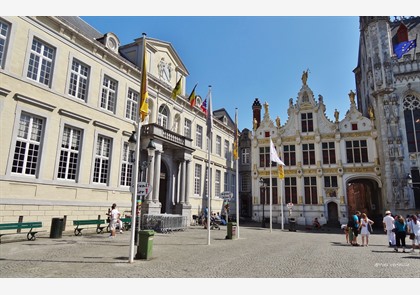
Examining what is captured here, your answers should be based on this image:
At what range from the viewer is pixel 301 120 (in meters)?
33.1

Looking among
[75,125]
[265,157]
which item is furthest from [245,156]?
[75,125]

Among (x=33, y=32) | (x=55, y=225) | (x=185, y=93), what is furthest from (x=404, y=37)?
(x=55, y=225)

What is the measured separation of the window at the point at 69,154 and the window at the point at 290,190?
23830 mm

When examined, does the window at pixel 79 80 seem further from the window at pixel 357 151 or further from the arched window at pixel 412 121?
the arched window at pixel 412 121

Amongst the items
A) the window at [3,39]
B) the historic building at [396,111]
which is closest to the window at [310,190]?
the historic building at [396,111]

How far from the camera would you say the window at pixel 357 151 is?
2978 centimetres

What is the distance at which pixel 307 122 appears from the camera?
32781mm

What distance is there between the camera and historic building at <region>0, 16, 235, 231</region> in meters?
13.3

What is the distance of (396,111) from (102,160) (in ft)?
95.2

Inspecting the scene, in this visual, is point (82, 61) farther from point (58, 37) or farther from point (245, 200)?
point (245, 200)

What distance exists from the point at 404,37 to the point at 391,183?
46.5ft

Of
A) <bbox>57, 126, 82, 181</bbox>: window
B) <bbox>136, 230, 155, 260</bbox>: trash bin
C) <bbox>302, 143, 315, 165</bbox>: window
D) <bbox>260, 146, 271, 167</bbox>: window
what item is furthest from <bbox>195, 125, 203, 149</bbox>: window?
<bbox>136, 230, 155, 260</bbox>: trash bin

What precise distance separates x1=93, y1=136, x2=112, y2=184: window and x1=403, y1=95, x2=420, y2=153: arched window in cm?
2878

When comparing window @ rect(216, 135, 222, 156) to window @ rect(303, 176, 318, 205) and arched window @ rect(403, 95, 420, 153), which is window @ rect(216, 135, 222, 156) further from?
arched window @ rect(403, 95, 420, 153)
